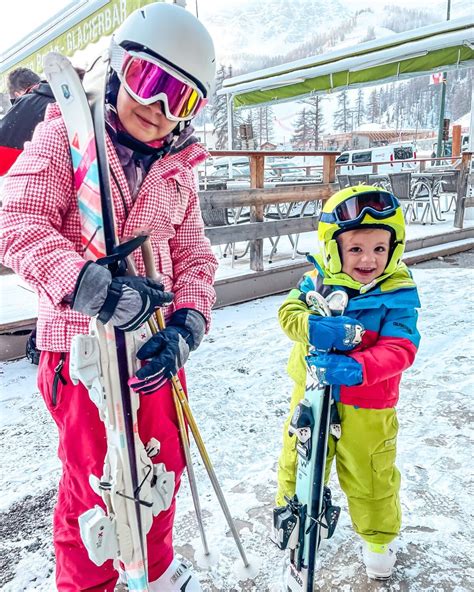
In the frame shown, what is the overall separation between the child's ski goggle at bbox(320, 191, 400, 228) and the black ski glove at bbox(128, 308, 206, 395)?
62 centimetres

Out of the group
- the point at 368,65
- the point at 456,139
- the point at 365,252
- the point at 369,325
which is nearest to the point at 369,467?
the point at 369,325

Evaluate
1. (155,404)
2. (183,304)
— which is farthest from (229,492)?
(183,304)

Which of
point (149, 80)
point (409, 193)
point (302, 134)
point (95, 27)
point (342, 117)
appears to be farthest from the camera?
point (342, 117)

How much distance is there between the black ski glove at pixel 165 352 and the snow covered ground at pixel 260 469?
978mm

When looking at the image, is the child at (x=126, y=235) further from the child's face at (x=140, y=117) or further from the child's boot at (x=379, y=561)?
the child's boot at (x=379, y=561)

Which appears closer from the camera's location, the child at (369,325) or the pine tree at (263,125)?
the child at (369,325)

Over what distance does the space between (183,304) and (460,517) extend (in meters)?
1.60

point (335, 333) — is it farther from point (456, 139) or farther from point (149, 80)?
point (456, 139)

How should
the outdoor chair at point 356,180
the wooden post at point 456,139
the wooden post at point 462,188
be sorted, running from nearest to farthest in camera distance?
1. the wooden post at point 462,188
2. the outdoor chair at point 356,180
3. the wooden post at point 456,139

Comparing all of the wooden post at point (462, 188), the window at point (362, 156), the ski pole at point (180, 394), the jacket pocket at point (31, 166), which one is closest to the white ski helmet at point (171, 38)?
the jacket pocket at point (31, 166)

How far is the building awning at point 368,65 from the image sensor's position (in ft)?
27.7

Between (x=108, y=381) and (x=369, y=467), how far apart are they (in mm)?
975

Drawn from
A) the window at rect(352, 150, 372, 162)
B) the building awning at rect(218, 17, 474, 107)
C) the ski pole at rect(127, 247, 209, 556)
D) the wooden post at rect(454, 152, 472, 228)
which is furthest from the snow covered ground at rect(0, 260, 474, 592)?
the window at rect(352, 150, 372, 162)

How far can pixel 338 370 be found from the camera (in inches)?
58.0
